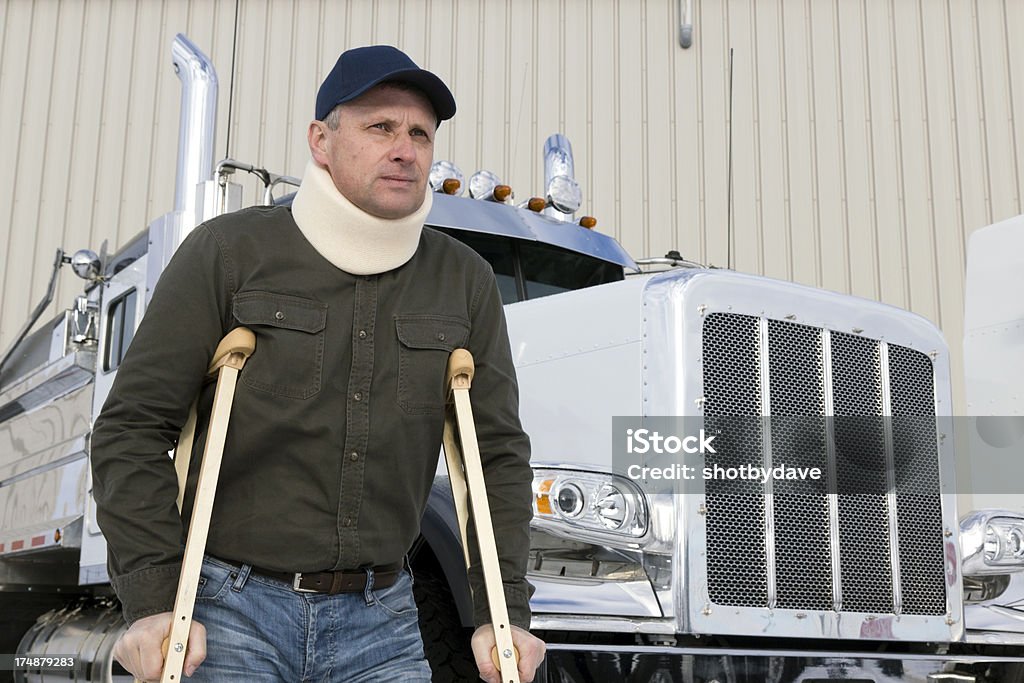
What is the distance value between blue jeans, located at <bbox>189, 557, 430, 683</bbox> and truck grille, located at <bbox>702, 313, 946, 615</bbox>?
2054 millimetres

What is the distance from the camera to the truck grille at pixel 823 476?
4289 millimetres

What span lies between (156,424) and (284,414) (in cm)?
23

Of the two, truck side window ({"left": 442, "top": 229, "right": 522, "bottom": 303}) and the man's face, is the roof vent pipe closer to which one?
truck side window ({"left": 442, "top": 229, "right": 522, "bottom": 303})

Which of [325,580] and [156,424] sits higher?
[156,424]

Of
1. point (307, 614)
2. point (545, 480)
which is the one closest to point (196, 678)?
point (307, 614)

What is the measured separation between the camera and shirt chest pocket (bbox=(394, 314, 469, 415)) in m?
2.46

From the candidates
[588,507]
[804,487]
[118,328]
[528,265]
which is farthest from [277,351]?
[118,328]

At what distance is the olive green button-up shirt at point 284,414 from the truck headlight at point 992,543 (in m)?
2.94

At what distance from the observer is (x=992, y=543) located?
4871 millimetres

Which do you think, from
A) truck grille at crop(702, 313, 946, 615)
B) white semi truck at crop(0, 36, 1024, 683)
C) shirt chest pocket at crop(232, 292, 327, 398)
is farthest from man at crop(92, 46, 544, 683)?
truck grille at crop(702, 313, 946, 615)

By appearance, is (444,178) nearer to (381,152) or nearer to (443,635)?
(443,635)

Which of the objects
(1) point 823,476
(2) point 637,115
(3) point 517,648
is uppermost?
(2) point 637,115

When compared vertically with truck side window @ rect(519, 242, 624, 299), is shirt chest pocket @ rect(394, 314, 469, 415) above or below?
below

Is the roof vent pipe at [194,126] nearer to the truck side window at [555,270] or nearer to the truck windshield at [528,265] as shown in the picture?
the truck windshield at [528,265]
